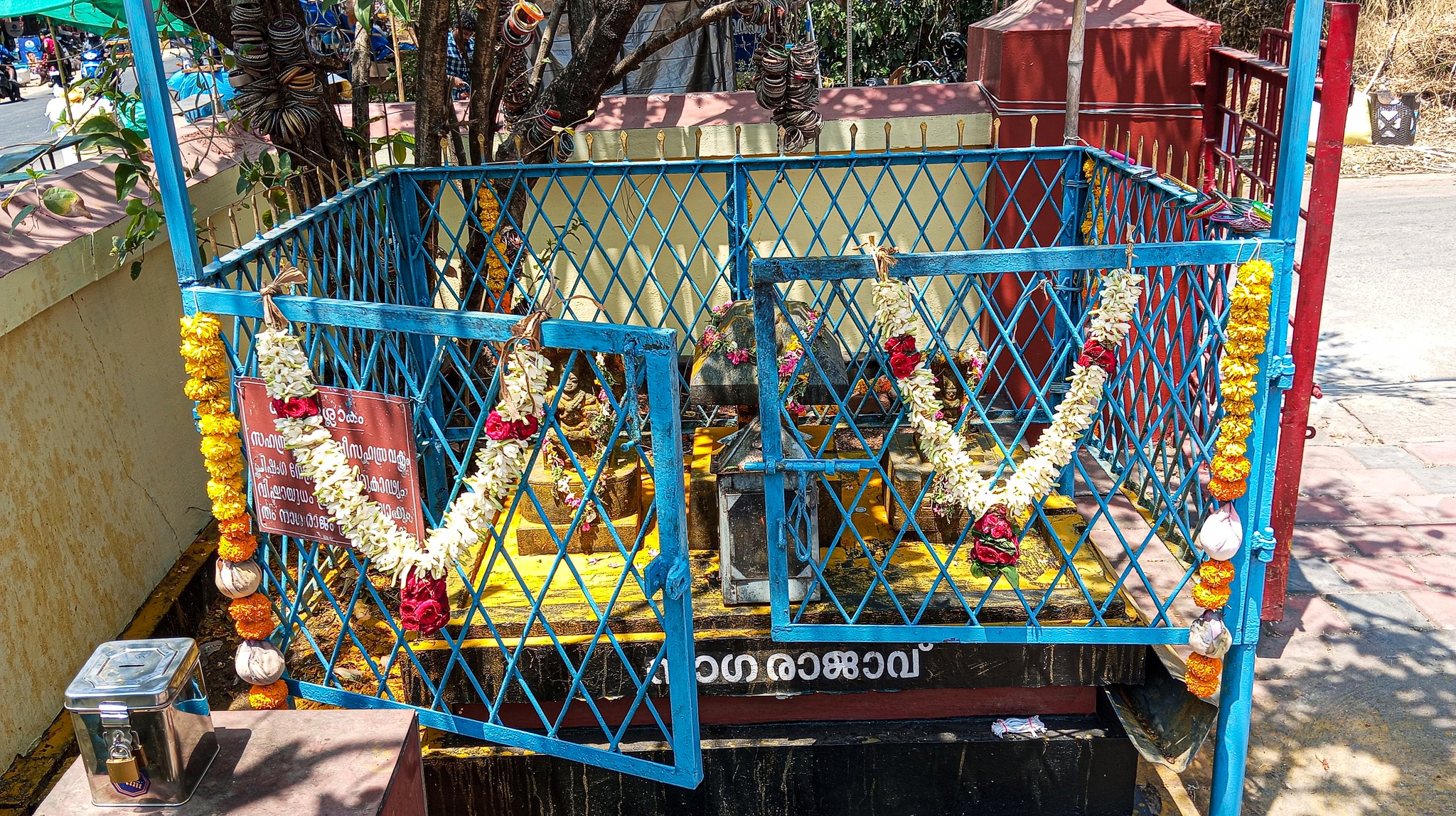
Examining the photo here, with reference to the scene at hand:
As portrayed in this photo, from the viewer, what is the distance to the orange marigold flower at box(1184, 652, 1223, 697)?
3348 mm

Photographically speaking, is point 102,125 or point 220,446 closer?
point 220,446

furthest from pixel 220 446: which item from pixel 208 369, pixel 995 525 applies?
pixel 995 525

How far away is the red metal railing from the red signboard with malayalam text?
2.86 m

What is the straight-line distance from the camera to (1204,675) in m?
3.36

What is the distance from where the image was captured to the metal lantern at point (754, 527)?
3561 millimetres

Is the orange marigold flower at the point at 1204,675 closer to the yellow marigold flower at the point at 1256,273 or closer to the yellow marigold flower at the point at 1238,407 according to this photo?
the yellow marigold flower at the point at 1238,407

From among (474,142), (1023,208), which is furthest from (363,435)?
(1023,208)

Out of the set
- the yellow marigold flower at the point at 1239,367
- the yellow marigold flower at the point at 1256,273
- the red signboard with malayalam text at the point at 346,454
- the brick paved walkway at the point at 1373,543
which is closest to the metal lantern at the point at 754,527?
the red signboard with malayalam text at the point at 346,454

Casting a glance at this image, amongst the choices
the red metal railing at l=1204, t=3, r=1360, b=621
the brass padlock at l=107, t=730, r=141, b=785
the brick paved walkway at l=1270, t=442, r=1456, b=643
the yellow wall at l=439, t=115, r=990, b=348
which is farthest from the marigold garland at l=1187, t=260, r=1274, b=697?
the yellow wall at l=439, t=115, r=990, b=348

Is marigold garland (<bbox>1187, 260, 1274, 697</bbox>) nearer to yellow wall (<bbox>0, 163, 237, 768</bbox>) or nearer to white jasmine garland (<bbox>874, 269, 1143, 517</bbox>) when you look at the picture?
white jasmine garland (<bbox>874, 269, 1143, 517</bbox>)

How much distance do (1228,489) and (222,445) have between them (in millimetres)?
2872

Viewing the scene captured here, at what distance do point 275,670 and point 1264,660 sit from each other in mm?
3866

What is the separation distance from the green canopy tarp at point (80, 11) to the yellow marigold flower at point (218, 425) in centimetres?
203

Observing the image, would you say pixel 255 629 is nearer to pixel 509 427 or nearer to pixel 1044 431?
pixel 509 427
